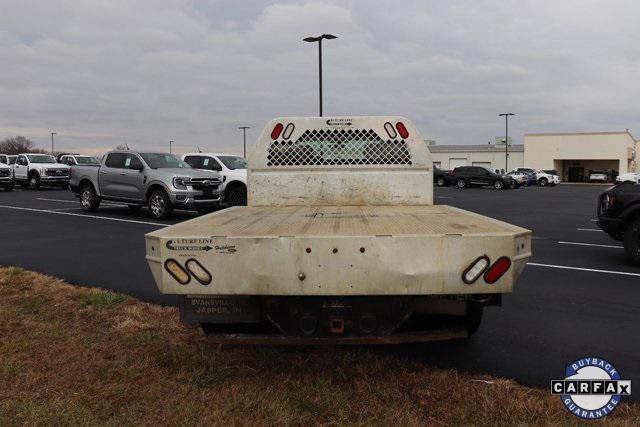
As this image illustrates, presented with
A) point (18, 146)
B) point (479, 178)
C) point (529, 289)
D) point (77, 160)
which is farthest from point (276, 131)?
point (18, 146)

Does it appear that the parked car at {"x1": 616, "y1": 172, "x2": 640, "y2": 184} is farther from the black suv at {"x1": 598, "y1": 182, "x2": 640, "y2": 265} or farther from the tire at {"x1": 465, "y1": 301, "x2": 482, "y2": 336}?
the tire at {"x1": 465, "y1": 301, "x2": 482, "y2": 336}

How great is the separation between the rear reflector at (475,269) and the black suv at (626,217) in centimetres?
610

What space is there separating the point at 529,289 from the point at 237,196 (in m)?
10.5

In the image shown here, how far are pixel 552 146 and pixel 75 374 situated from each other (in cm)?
7232

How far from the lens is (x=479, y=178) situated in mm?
39062

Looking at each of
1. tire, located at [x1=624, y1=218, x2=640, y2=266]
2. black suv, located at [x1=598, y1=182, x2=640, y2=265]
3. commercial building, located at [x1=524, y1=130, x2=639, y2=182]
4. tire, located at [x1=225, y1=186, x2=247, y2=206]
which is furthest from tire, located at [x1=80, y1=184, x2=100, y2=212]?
commercial building, located at [x1=524, y1=130, x2=639, y2=182]

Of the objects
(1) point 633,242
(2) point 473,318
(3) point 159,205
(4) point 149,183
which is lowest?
(2) point 473,318

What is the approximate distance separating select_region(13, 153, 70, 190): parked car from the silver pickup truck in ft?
47.2

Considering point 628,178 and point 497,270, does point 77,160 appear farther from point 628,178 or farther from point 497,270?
point 497,270

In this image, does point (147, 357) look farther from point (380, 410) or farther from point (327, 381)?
point (380, 410)

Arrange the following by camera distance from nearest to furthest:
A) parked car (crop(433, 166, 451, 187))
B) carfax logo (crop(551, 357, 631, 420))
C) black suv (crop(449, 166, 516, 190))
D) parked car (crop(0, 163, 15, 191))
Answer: carfax logo (crop(551, 357, 631, 420)) < parked car (crop(0, 163, 15, 191)) < black suv (crop(449, 166, 516, 190)) < parked car (crop(433, 166, 451, 187))

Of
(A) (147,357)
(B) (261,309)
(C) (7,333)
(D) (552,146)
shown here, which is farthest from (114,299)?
(D) (552,146)

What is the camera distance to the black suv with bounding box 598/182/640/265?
7602 millimetres

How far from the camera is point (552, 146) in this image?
222 feet
